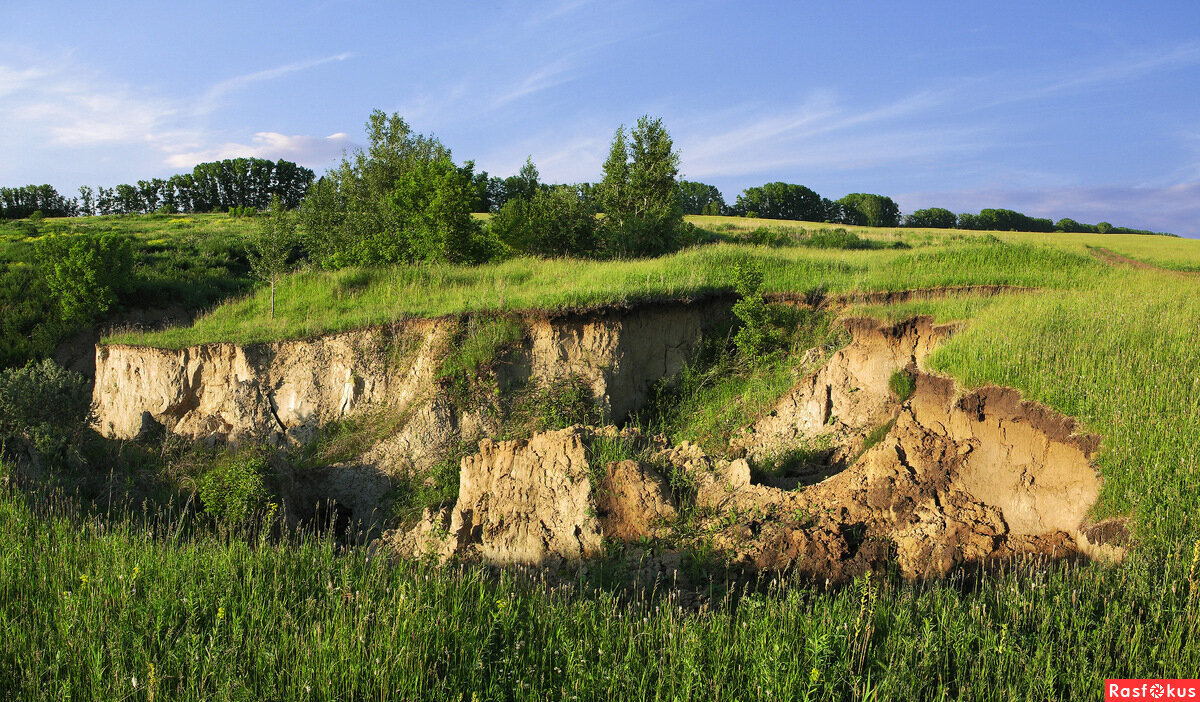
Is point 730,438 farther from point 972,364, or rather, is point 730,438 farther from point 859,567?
point 859,567

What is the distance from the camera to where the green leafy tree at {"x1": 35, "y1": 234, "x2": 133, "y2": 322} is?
23.4m

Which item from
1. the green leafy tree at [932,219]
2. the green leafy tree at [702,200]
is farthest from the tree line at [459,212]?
the green leafy tree at [932,219]

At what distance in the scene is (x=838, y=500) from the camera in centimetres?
902

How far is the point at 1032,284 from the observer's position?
49.7ft

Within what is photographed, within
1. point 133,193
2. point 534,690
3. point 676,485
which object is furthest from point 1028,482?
point 133,193

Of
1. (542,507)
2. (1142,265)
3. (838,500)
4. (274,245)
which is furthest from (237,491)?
(1142,265)

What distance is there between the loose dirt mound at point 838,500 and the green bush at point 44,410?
23.1 feet

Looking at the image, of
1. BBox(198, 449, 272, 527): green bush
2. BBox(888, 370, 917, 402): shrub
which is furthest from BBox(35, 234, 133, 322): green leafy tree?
BBox(888, 370, 917, 402): shrub

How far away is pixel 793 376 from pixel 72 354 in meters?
23.0

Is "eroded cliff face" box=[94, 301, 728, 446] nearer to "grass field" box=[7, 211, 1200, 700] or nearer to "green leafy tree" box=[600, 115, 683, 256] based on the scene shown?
"grass field" box=[7, 211, 1200, 700]

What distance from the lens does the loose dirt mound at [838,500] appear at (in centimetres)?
804

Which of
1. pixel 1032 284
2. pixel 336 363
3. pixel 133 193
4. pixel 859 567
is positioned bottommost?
pixel 859 567

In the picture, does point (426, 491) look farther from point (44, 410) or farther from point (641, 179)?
point (641, 179)

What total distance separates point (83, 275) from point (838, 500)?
1000 inches
